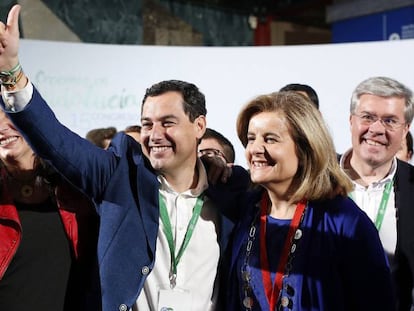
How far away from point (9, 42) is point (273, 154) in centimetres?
85

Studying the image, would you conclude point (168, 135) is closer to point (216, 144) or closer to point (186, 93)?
point (186, 93)

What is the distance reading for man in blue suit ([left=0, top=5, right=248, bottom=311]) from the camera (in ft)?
5.22

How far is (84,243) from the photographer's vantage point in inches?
73.2

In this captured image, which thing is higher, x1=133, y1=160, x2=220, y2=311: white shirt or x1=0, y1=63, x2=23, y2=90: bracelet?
x1=0, y1=63, x2=23, y2=90: bracelet

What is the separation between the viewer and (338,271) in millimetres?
1651

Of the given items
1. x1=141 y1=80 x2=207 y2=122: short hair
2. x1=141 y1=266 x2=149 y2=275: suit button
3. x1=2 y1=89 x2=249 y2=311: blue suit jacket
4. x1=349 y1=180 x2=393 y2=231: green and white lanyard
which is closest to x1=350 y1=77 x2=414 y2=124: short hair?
x1=349 y1=180 x2=393 y2=231: green and white lanyard

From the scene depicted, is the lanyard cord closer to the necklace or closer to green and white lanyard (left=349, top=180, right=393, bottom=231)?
green and white lanyard (left=349, top=180, right=393, bottom=231)

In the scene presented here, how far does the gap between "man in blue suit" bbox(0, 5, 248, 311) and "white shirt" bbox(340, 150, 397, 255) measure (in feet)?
1.67

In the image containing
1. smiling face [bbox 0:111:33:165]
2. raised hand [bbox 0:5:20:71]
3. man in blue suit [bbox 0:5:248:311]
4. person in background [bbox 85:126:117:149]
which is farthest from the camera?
person in background [bbox 85:126:117:149]

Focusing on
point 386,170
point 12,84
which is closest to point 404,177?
point 386,170

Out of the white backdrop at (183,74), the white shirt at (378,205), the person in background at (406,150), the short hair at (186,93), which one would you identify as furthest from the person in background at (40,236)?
the white backdrop at (183,74)

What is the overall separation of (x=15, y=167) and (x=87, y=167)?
33cm

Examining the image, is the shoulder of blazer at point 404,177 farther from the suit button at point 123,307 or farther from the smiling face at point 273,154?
the suit button at point 123,307

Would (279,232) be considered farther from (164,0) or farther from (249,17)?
(249,17)
